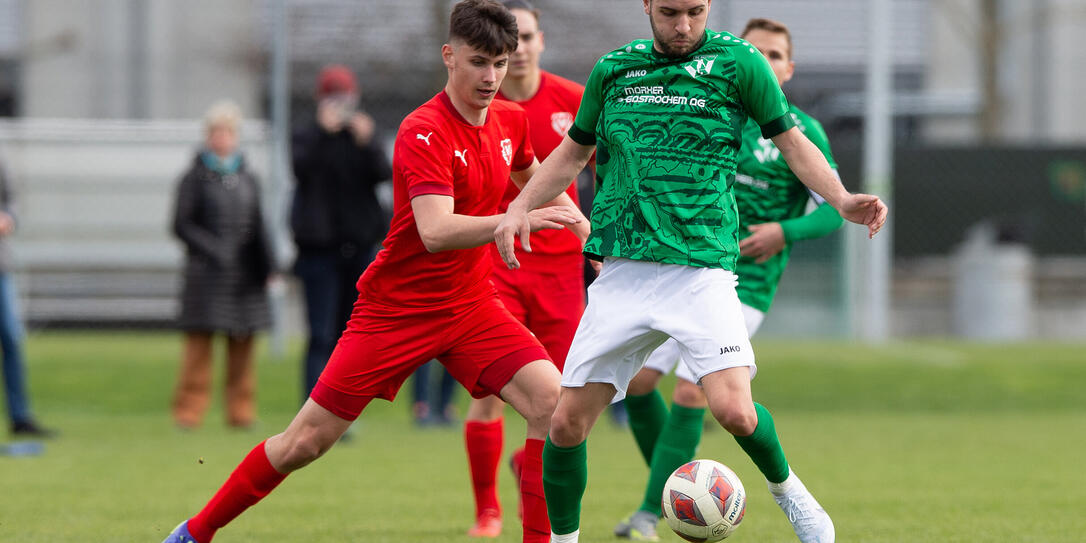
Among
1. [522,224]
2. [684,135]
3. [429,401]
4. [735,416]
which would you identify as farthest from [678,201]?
[429,401]

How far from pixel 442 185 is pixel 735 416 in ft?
3.96

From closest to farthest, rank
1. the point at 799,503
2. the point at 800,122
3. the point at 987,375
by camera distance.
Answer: the point at 799,503
the point at 800,122
the point at 987,375

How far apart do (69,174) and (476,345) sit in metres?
8.53

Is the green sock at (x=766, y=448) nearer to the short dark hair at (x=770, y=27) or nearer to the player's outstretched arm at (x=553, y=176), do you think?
the player's outstretched arm at (x=553, y=176)

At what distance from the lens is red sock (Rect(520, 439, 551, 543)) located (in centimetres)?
468

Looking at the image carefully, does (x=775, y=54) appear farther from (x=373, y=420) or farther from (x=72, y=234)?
(x=72, y=234)

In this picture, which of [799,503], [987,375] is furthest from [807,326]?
[799,503]

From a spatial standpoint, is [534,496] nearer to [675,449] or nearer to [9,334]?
[675,449]

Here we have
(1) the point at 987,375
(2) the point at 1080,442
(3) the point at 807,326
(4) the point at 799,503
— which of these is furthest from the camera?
(3) the point at 807,326

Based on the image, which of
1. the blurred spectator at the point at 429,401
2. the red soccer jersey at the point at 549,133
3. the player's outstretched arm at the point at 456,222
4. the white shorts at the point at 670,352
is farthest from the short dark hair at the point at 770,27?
the blurred spectator at the point at 429,401

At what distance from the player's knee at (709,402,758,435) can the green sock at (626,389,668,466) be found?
4.81 ft

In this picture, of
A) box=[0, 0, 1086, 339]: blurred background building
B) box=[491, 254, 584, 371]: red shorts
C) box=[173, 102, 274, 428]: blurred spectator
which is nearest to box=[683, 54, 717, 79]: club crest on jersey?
box=[491, 254, 584, 371]: red shorts

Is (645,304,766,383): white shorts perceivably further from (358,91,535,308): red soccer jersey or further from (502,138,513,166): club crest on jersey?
(502,138,513,166): club crest on jersey

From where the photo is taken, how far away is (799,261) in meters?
13.0
